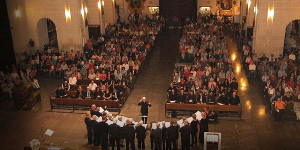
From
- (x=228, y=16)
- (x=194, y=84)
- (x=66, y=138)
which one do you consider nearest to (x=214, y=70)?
(x=194, y=84)

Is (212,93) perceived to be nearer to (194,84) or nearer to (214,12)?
(194,84)

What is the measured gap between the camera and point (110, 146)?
14.9m

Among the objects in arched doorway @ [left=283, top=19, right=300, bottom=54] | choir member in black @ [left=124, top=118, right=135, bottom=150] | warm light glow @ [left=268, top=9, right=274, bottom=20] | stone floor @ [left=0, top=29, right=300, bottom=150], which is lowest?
stone floor @ [left=0, top=29, right=300, bottom=150]

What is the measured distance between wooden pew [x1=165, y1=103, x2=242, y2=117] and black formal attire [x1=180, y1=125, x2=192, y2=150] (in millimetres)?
3062

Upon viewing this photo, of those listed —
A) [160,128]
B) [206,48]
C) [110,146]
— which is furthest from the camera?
[206,48]

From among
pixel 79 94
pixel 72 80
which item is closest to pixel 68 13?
pixel 72 80

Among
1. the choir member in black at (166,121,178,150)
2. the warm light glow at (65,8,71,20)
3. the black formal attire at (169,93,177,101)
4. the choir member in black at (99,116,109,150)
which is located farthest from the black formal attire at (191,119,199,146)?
the warm light glow at (65,8,71,20)

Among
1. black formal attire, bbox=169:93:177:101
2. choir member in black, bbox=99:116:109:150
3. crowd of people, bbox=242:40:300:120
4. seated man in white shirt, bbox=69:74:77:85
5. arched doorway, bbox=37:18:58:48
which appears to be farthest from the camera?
arched doorway, bbox=37:18:58:48

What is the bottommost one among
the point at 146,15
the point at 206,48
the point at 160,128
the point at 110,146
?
the point at 110,146

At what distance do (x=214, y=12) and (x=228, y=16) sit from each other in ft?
5.90

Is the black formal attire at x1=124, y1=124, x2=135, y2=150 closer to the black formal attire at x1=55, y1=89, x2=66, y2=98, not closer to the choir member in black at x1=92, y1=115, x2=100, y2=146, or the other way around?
the choir member in black at x1=92, y1=115, x2=100, y2=146

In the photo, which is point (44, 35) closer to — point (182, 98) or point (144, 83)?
A: point (144, 83)

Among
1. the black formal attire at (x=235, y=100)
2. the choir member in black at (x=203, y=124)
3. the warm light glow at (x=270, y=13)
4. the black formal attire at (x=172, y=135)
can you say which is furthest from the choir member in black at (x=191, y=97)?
the warm light glow at (x=270, y=13)

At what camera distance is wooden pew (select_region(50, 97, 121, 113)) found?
17656 mm
